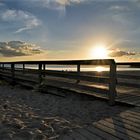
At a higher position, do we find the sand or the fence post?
the fence post

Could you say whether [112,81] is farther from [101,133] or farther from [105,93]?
[101,133]

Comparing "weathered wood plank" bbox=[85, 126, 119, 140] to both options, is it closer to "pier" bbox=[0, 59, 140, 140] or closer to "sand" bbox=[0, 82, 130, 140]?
"pier" bbox=[0, 59, 140, 140]

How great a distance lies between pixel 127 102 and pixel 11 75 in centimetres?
1035

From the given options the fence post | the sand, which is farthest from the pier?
the sand

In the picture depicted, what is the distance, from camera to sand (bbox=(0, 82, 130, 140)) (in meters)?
4.95

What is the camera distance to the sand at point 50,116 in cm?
495

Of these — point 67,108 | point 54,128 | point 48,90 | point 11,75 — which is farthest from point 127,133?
point 11,75

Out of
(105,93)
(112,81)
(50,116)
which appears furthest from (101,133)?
(105,93)

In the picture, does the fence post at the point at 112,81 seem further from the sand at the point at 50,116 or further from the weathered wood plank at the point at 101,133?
the weathered wood plank at the point at 101,133

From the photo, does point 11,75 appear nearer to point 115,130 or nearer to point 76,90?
point 76,90

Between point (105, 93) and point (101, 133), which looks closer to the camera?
point (101, 133)

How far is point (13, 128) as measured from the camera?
17.0 ft

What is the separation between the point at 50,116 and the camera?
6918mm

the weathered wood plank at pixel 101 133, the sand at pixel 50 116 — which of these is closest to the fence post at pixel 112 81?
the sand at pixel 50 116
